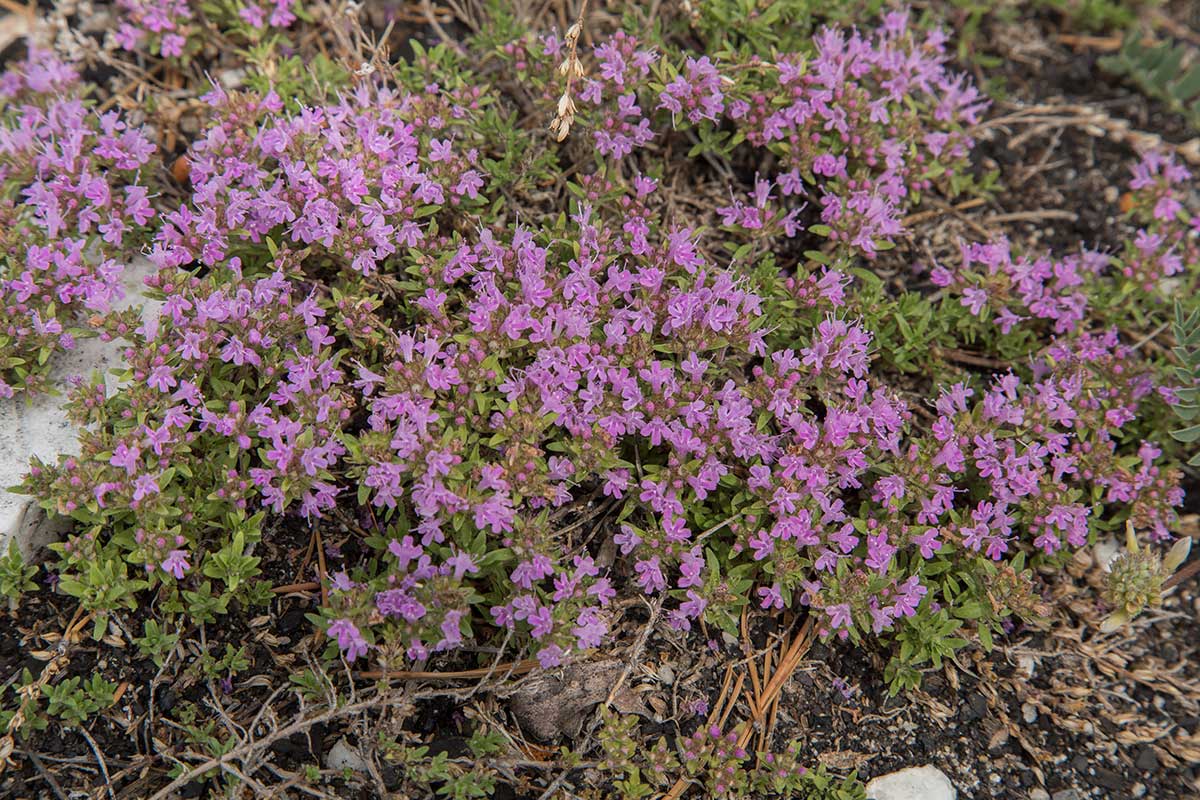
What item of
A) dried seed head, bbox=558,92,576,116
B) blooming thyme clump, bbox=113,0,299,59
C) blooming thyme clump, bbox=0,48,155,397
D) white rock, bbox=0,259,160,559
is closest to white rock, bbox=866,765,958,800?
dried seed head, bbox=558,92,576,116

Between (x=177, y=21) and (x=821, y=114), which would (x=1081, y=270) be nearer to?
(x=821, y=114)

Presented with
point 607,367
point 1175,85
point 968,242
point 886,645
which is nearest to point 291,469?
point 607,367

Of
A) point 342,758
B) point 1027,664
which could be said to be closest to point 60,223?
point 342,758

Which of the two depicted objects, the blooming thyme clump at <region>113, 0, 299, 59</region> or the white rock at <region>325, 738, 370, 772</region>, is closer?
the white rock at <region>325, 738, 370, 772</region>

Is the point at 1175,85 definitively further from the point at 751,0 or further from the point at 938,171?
the point at 751,0

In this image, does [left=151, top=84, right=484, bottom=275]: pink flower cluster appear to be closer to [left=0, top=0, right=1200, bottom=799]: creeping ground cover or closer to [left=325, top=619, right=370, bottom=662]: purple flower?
[left=0, top=0, right=1200, bottom=799]: creeping ground cover

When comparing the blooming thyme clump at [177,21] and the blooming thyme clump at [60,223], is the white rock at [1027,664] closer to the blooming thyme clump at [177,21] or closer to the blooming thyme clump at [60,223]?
the blooming thyme clump at [60,223]
